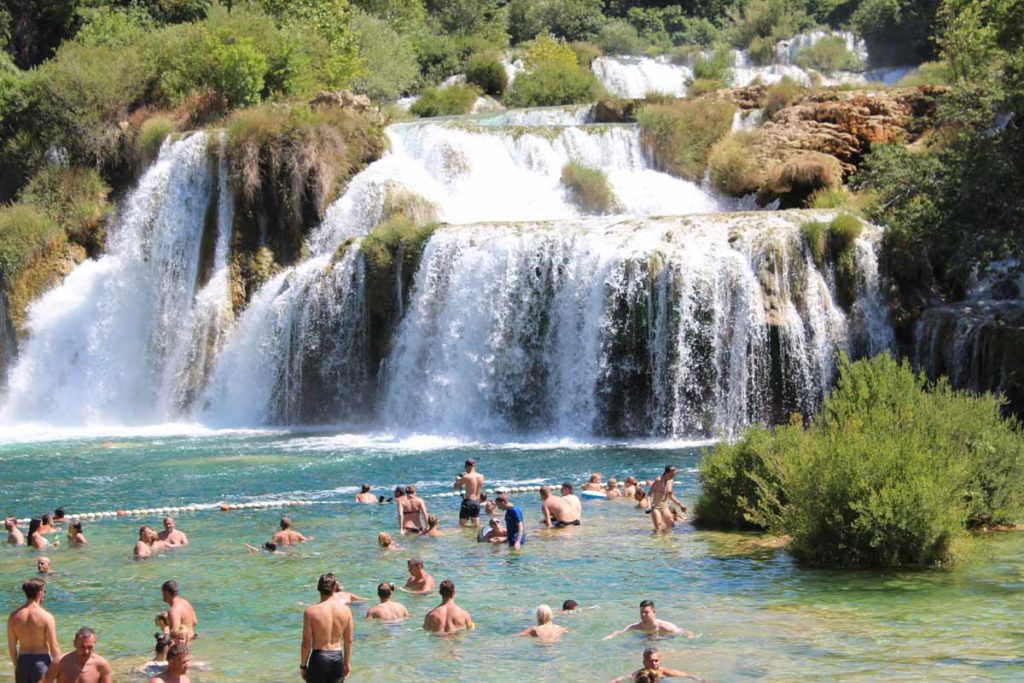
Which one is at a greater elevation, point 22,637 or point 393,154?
point 393,154

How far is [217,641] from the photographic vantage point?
14.6m

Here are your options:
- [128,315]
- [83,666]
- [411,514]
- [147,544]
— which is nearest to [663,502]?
[411,514]

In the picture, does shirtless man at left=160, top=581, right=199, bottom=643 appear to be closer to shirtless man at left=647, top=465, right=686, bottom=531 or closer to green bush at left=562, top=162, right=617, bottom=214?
shirtless man at left=647, top=465, right=686, bottom=531

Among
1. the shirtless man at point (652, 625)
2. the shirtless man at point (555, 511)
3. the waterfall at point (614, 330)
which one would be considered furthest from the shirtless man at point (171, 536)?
the waterfall at point (614, 330)

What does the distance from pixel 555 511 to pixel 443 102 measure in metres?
30.9

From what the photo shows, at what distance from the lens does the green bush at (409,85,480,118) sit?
48.8 metres

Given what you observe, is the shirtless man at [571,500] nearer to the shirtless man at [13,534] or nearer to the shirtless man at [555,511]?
the shirtless man at [555,511]

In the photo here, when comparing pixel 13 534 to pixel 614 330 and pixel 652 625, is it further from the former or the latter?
pixel 614 330

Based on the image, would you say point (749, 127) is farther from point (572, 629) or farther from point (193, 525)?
point (572, 629)

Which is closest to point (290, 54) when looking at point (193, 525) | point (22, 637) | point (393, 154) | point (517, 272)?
point (393, 154)

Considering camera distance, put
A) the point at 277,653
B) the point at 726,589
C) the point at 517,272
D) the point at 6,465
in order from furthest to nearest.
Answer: the point at 517,272, the point at 6,465, the point at 726,589, the point at 277,653

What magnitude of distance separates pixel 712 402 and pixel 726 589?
13.3 metres

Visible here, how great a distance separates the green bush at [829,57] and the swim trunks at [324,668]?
5015 cm

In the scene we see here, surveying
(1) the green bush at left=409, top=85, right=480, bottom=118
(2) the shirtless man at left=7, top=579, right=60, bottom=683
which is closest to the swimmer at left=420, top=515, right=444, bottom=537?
(2) the shirtless man at left=7, top=579, right=60, bottom=683
